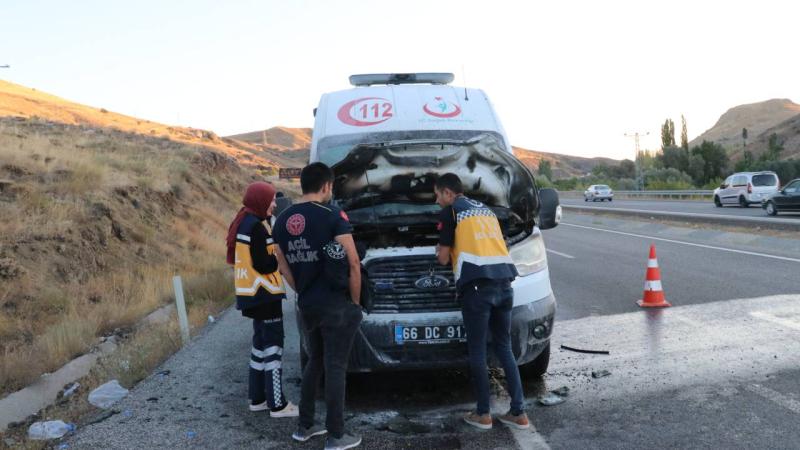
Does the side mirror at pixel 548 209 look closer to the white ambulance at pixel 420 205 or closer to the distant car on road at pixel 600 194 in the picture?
the white ambulance at pixel 420 205

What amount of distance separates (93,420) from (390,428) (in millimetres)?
2284

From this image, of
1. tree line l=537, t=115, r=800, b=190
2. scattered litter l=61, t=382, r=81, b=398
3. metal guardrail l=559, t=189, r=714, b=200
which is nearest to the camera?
scattered litter l=61, t=382, r=81, b=398

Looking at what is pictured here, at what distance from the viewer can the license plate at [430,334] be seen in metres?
4.92

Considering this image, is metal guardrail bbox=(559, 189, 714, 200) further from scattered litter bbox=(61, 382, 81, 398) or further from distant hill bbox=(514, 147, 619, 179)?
distant hill bbox=(514, 147, 619, 179)

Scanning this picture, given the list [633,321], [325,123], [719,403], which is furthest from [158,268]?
[719,403]

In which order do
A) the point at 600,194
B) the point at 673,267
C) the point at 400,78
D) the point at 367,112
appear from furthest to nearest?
the point at 600,194 < the point at 673,267 < the point at 400,78 < the point at 367,112

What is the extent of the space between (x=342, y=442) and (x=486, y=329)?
1.19 metres

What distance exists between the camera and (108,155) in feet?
69.7

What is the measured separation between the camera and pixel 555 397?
5266 mm

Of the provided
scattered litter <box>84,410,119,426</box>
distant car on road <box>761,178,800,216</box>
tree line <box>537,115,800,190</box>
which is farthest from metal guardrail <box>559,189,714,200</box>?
scattered litter <box>84,410,119,426</box>

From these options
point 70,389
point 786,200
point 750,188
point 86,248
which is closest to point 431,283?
point 70,389

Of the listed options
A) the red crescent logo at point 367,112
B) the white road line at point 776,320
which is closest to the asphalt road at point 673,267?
the white road line at point 776,320

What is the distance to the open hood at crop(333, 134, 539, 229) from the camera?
5773mm

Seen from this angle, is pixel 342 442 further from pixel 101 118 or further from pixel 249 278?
pixel 101 118
